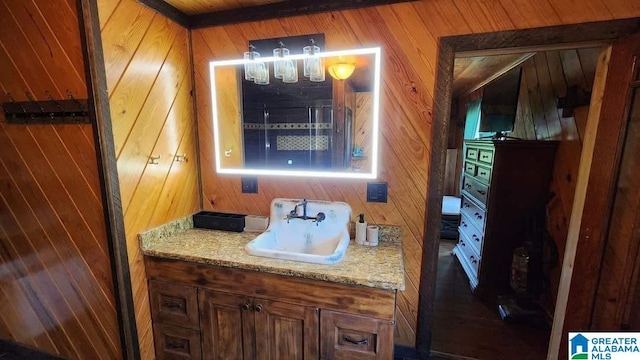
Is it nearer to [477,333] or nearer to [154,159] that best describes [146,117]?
[154,159]

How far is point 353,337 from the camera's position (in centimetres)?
129

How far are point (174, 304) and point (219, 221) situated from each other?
1.83 ft

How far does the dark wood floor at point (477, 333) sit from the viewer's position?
6.05ft

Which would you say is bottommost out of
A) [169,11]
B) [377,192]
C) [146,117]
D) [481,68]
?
[377,192]

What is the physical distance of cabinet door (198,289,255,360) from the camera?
145 cm

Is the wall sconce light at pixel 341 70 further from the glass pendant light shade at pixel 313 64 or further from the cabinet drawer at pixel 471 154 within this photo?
the cabinet drawer at pixel 471 154

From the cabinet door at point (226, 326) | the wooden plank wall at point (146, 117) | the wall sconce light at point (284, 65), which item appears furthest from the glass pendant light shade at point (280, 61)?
the cabinet door at point (226, 326)

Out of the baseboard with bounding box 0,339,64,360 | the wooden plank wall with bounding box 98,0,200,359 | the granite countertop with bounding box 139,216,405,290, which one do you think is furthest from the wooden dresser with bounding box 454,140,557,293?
the baseboard with bounding box 0,339,64,360

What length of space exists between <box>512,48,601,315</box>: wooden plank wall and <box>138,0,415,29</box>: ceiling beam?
1525 mm

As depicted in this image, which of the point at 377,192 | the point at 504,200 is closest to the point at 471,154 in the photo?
the point at 504,200

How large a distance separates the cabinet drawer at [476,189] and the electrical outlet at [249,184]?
2059 millimetres

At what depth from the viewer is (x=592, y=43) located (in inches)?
51.8

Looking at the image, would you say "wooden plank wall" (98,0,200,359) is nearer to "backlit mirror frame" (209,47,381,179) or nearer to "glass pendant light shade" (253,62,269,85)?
"backlit mirror frame" (209,47,381,179)

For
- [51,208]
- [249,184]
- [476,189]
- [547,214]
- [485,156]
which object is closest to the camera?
[51,208]
